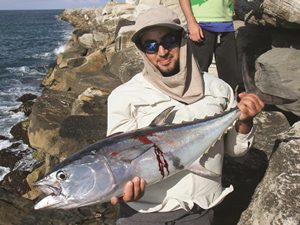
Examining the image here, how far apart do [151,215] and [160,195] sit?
163mm

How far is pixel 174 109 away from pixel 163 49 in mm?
450

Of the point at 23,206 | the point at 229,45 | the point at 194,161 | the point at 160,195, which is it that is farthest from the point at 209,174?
the point at 23,206

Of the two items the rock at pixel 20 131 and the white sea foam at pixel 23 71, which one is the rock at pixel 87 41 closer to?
the white sea foam at pixel 23 71

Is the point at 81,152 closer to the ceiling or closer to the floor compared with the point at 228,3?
closer to the floor

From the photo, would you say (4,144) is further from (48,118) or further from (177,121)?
(177,121)

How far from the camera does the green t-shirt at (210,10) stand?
4758mm

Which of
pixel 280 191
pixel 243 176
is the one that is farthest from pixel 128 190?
pixel 243 176

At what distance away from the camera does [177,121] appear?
9.80 ft

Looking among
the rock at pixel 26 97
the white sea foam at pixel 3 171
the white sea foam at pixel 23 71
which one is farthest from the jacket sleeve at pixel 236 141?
the white sea foam at pixel 23 71

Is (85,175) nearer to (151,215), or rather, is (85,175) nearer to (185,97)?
(151,215)

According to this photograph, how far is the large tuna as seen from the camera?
95.4 inches

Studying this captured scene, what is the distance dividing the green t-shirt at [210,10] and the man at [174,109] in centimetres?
186

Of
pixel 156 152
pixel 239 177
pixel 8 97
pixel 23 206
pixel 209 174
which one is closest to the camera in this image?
pixel 156 152

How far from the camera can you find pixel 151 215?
2.94m
